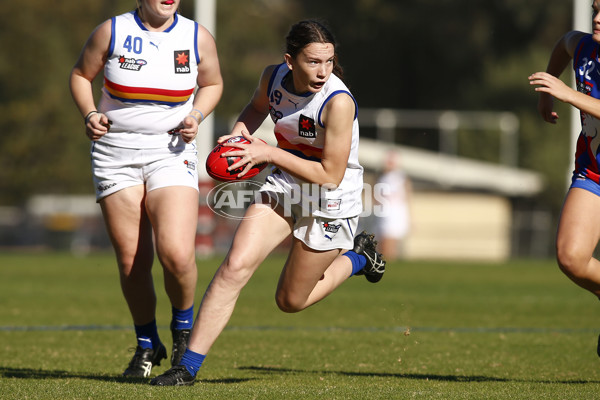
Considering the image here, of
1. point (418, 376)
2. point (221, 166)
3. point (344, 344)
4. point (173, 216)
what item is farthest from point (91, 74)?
point (344, 344)

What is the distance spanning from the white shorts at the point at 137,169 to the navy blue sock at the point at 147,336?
932mm

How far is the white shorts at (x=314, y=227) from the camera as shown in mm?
5684

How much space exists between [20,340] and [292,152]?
3452mm

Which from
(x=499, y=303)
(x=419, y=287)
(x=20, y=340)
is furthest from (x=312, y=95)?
(x=419, y=287)

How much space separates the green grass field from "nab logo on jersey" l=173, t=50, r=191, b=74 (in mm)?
1952

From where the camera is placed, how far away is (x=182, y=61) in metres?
6.06

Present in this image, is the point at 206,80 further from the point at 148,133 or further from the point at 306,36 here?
the point at 306,36

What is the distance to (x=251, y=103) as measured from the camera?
5.93m

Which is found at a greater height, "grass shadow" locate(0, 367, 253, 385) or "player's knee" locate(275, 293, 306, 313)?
"player's knee" locate(275, 293, 306, 313)

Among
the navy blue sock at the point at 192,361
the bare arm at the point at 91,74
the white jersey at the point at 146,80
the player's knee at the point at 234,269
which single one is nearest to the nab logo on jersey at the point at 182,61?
the white jersey at the point at 146,80

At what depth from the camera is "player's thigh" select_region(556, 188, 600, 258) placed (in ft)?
18.7

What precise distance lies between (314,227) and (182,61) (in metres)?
1.38

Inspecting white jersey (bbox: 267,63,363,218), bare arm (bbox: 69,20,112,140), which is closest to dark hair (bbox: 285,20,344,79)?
white jersey (bbox: 267,63,363,218)

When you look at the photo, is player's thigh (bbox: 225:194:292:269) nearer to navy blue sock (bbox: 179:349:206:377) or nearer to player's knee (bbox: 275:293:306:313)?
player's knee (bbox: 275:293:306:313)
